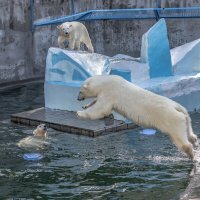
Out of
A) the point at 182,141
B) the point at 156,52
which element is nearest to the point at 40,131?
the point at 182,141

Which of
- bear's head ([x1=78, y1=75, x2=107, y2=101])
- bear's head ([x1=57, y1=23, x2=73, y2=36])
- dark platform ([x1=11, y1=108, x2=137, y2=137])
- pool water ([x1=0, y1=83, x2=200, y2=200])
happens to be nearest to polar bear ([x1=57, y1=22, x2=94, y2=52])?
bear's head ([x1=57, y1=23, x2=73, y2=36])

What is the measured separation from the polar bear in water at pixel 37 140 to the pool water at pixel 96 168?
12cm

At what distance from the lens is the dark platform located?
30.9 feet

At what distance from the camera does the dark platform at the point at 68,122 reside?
941cm

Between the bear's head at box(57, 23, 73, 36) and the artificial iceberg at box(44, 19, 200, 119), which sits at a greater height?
the bear's head at box(57, 23, 73, 36)

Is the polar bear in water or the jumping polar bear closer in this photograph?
the jumping polar bear

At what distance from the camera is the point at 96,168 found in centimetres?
755

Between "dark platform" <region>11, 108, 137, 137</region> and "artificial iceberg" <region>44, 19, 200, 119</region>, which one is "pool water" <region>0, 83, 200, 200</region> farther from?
"artificial iceberg" <region>44, 19, 200, 119</region>

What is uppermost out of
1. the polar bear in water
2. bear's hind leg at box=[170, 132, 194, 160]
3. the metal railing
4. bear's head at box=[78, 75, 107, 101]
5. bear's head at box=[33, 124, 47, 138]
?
the metal railing

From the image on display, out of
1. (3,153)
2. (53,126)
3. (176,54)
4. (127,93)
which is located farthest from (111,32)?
(127,93)

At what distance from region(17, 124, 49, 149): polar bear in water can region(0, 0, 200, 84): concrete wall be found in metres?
5.47

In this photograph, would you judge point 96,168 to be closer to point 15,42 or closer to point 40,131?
point 40,131

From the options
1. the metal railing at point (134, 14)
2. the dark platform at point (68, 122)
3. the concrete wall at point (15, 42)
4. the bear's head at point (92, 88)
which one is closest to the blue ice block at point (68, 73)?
the dark platform at point (68, 122)

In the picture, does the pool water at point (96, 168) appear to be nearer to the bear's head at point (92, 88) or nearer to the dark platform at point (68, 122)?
the dark platform at point (68, 122)
